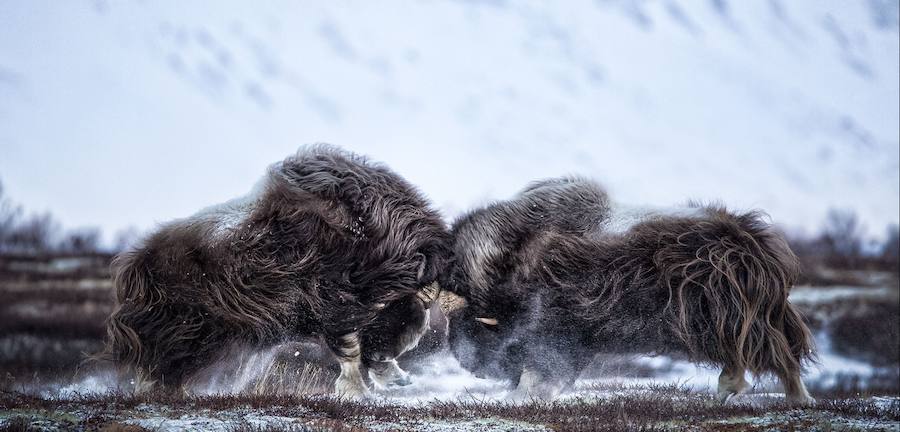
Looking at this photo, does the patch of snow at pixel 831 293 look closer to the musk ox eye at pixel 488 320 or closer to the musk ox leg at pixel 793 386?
the musk ox leg at pixel 793 386

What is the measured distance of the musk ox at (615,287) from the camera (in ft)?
16.1

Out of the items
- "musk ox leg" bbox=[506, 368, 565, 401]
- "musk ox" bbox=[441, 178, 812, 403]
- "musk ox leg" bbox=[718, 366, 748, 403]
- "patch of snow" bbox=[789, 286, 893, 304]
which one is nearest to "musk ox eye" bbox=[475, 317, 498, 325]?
"musk ox" bbox=[441, 178, 812, 403]

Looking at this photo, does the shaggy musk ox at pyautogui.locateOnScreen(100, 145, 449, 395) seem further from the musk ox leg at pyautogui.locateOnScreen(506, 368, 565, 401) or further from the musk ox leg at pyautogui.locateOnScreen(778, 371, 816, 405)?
the musk ox leg at pyautogui.locateOnScreen(778, 371, 816, 405)

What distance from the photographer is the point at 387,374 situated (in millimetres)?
5648

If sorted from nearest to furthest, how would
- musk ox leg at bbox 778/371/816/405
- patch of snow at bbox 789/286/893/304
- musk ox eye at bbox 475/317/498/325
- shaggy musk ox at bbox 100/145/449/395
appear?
musk ox leg at bbox 778/371/816/405
shaggy musk ox at bbox 100/145/449/395
musk ox eye at bbox 475/317/498/325
patch of snow at bbox 789/286/893/304

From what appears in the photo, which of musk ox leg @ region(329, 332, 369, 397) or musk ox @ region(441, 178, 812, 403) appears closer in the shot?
musk ox @ region(441, 178, 812, 403)

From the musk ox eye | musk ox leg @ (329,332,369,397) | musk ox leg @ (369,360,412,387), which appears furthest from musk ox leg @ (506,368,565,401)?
musk ox leg @ (329,332,369,397)

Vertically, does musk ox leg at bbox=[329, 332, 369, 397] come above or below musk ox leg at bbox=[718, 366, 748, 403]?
above

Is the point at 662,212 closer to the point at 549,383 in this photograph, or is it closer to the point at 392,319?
the point at 549,383

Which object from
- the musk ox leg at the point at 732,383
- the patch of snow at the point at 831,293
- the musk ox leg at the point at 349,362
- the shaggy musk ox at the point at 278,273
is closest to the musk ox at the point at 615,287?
the musk ox leg at the point at 732,383

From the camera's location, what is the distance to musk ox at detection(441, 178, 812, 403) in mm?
4906

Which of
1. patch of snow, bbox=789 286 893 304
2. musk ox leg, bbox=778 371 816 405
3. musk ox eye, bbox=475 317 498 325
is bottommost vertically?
musk ox leg, bbox=778 371 816 405

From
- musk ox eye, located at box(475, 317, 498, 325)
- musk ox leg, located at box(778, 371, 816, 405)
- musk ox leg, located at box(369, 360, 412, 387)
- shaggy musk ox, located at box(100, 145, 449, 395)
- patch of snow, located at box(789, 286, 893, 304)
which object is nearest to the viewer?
musk ox leg, located at box(778, 371, 816, 405)

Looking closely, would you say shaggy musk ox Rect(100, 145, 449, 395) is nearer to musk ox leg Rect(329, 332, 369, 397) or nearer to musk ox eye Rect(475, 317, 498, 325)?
musk ox leg Rect(329, 332, 369, 397)
